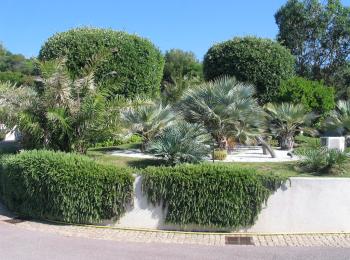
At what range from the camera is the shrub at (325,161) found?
890 cm

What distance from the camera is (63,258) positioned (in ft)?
20.9

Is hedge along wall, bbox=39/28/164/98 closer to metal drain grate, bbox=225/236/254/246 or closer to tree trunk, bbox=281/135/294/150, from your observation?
tree trunk, bbox=281/135/294/150

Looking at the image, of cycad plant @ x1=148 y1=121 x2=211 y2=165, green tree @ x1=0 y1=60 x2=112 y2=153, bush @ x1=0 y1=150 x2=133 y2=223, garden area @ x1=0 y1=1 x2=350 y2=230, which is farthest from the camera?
green tree @ x1=0 y1=60 x2=112 y2=153

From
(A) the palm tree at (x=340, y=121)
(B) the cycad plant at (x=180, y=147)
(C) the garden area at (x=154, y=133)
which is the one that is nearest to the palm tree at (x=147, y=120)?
(C) the garden area at (x=154, y=133)

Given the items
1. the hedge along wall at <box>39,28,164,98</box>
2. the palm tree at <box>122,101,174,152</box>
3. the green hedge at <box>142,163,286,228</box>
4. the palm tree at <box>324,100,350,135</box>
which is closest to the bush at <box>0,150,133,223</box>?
the green hedge at <box>142,163,286,228</box>

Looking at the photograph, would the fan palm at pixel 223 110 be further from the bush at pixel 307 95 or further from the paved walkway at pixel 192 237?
the paved walkway at pixel 192 237

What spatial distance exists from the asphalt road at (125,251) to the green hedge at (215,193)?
87cm

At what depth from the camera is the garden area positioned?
8047 mm

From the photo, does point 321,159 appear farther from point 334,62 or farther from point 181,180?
point 334,62

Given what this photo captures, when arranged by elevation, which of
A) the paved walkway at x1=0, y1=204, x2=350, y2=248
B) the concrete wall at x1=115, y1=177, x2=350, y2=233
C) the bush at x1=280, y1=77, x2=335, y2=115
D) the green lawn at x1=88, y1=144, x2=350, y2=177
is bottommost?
the paved walkway at x1=0, y1=204, x2=350, y2=248

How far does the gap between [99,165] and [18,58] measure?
63.9 metres

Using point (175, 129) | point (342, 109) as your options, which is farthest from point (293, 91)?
point (175, 129)

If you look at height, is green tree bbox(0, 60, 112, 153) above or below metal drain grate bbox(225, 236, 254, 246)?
above

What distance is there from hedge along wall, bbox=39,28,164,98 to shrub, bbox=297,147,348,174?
17.2ft
